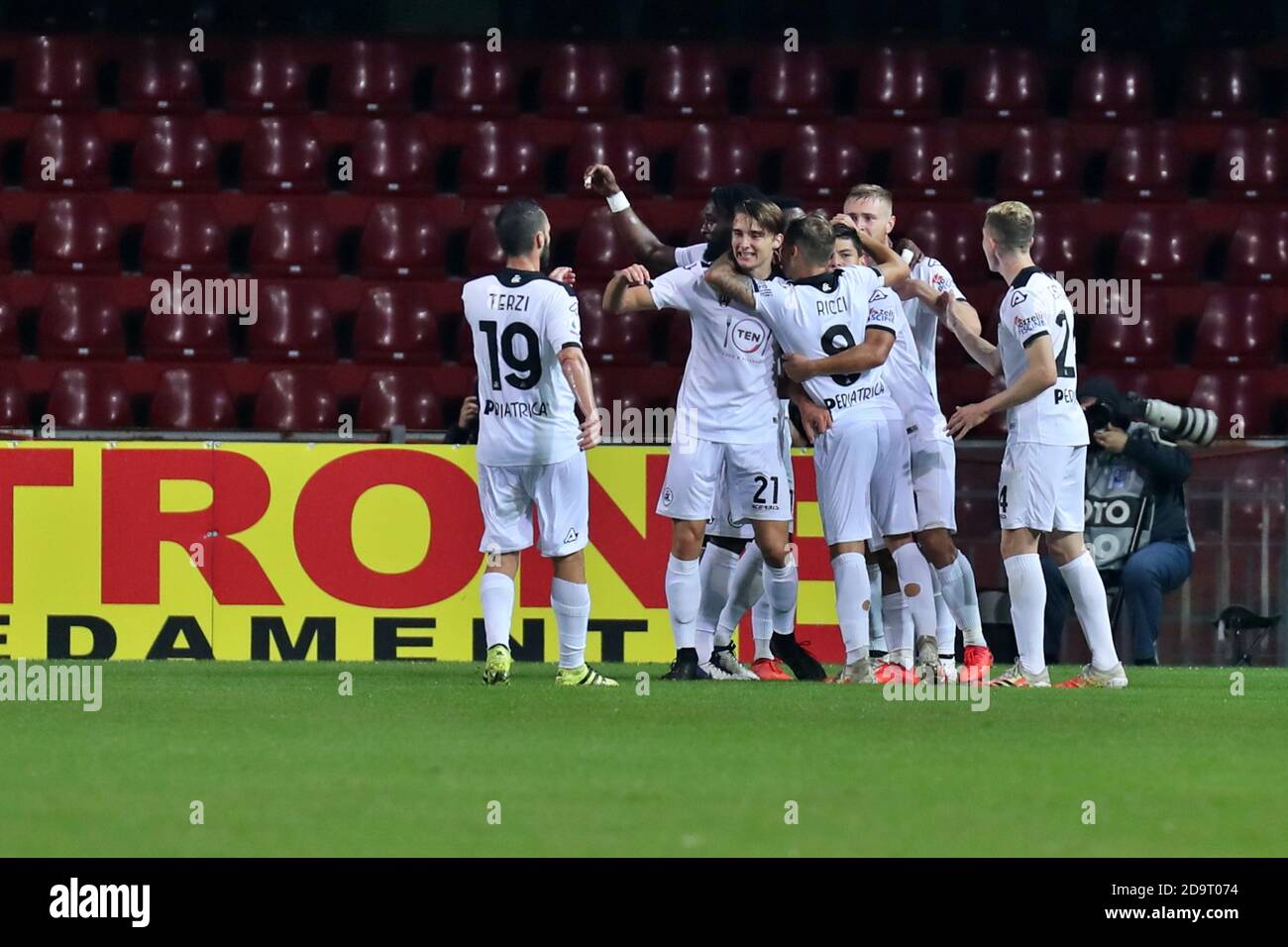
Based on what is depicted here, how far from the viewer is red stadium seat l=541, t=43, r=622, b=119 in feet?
51.6

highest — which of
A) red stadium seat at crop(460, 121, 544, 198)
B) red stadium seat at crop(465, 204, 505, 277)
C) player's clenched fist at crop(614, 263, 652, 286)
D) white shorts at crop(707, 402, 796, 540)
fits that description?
red stadium seat at crop(460, 121, 544, 198)

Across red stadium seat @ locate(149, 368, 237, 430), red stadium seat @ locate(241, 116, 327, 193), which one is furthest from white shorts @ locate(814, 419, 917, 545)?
red stadium seat @ locate(241, 116, 327, 193)

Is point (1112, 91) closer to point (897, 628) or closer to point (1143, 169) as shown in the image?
point (1143, 169)

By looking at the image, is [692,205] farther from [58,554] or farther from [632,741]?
[632,741]

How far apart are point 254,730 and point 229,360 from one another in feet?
25.9

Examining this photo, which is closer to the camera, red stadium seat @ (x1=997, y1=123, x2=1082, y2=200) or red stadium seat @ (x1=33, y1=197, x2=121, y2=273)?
red stadium seat @ (x1=33, y1=197, x2=121, y2=273)

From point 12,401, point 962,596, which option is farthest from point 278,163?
point 962,596

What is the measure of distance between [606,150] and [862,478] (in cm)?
673

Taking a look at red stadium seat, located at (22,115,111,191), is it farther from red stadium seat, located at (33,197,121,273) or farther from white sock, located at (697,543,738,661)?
white sock, located at (697,543,738,661)

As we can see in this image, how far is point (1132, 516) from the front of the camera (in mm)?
11750

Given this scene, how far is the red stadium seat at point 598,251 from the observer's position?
49.2 ft

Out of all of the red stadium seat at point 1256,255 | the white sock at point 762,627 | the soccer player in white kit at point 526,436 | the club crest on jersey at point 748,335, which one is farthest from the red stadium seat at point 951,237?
the soccer player in white kit at point 526,436

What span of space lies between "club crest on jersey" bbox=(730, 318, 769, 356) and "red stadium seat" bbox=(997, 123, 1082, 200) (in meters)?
6.97

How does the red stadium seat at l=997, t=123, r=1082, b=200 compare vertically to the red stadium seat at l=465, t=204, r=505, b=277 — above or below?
above
